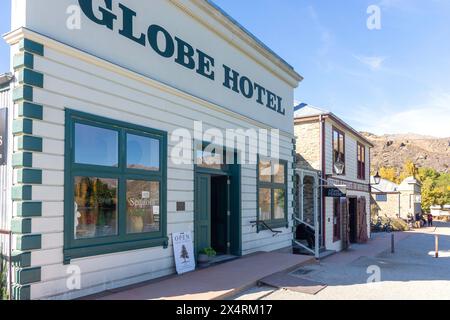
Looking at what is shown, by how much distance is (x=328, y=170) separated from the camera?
52.2 feet

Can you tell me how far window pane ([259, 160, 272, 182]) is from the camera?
35.0 ft

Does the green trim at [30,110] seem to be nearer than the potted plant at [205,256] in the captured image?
Yes

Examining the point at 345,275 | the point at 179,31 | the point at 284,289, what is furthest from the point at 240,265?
the point at 179,31

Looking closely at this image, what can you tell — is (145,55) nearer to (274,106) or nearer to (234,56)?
(234,56)

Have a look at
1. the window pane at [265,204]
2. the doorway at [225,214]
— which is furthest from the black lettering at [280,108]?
the doorway at [225,214]

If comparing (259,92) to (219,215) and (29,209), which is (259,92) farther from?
(29,209)

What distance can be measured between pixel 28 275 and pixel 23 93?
229cm

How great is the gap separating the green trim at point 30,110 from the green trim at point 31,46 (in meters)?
0.70

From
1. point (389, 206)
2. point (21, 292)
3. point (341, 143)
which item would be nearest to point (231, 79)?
point (21, 292)

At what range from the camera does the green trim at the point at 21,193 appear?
484cm

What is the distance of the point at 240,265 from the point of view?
27.3ft

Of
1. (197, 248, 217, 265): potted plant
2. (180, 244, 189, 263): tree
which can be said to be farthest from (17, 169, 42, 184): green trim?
(197, 248, 217, 265): potted plant

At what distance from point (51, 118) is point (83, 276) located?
227 centimetres

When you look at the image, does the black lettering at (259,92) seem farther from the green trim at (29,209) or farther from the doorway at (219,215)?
the green trim at (29,209)
